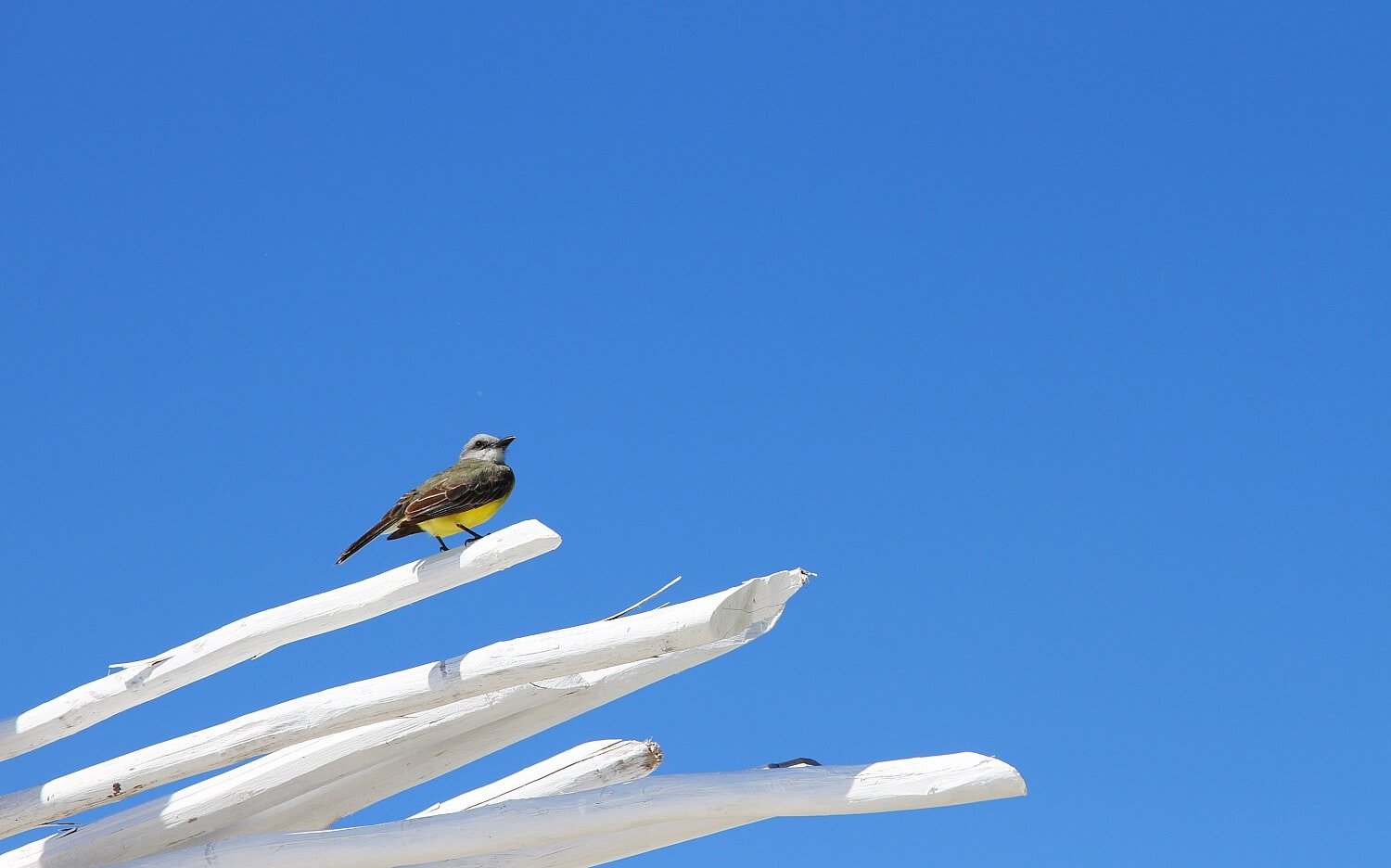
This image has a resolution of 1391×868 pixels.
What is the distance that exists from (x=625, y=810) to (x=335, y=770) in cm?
167

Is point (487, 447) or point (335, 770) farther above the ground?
point (487, 447)

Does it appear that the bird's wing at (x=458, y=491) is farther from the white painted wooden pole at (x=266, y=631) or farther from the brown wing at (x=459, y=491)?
the white painted wooden pole at (x=266, y=631)

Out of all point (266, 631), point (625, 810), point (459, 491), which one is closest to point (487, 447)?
point (459, 491)

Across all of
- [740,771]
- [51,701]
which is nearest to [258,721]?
[51,701]

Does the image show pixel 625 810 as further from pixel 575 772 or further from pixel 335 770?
pixel 335 770

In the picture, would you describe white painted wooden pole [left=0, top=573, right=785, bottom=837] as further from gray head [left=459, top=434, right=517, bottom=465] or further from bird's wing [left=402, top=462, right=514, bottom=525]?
gray head [left=459, top=434, right=517, bottom=465]

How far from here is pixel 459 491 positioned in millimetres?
7094

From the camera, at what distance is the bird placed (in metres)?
7.05

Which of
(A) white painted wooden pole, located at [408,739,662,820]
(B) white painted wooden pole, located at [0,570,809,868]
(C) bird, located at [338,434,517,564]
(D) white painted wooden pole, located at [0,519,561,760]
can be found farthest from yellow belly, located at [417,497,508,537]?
(A) white painted wooden pole, located at [408,739,662,820]

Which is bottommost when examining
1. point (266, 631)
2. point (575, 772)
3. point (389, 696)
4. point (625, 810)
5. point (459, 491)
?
point (625, 810)

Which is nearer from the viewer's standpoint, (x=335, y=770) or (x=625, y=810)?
(x=625, y=810)

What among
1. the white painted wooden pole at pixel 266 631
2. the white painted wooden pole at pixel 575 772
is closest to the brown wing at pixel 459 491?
the white painted wooden pole at pixel 266 631

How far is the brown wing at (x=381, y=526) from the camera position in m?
7.04

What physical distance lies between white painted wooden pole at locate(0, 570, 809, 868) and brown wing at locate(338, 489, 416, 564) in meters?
0.90
